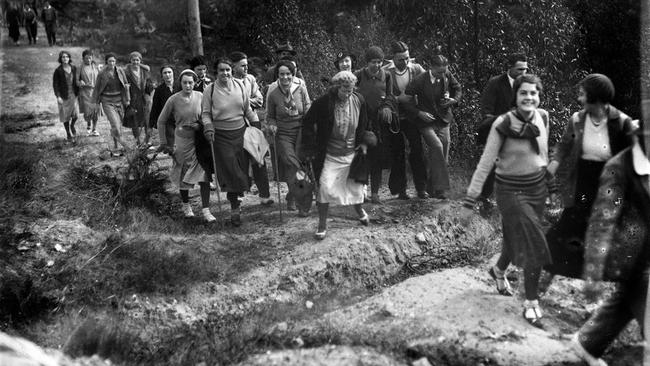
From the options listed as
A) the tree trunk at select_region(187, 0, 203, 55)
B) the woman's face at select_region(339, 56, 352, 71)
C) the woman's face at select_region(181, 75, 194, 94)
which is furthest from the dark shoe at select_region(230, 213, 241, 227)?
the tree trunk at select_region(187, 0, 203, 55)

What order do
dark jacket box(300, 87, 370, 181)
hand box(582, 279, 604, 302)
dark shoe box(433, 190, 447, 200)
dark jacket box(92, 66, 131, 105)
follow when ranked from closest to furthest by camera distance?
hand box(582, 279, 604, 302) → dark jacket box(300, 87, 370, 181) → dark shoe box(433, 190, 447, 200) → dark jacket box(92, 66, 131, 105)

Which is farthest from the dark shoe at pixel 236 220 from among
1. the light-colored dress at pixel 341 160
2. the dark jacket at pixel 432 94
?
the dark jacket at pixel 432 94

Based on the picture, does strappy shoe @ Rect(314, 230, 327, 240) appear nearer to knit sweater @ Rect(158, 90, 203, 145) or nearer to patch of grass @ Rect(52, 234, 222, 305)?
patch of grass @ Rect(52, 234, 222, 305)

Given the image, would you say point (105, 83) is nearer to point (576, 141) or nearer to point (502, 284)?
point (502, 284)

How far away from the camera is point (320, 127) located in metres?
7.03

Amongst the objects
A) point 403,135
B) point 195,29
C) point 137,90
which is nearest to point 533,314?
point 403,135

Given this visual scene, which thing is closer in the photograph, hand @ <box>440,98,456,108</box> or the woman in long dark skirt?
the woman in long dark skirt

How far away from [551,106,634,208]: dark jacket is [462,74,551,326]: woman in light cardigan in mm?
200

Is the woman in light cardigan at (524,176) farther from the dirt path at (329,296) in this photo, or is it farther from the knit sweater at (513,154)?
the dirt path at (329,296)

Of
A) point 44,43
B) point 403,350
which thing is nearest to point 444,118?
point 403,350

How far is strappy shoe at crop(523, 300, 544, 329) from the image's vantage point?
5.26m

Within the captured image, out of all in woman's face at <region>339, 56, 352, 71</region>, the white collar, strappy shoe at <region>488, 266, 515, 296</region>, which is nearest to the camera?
the white collar

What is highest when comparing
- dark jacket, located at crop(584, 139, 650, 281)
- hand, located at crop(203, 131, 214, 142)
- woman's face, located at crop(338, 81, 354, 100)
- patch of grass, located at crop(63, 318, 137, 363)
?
woman's face, located at crop(338, 81, 354, 100)

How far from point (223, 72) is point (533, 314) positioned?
4071mm
